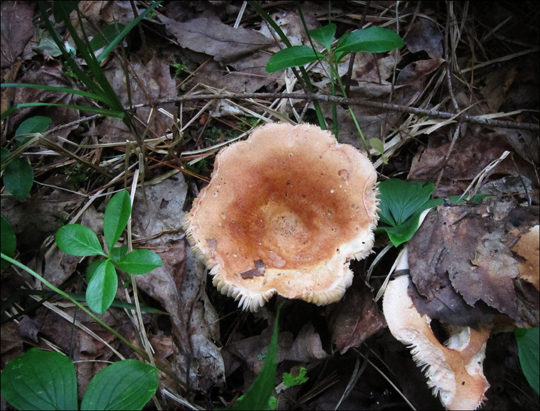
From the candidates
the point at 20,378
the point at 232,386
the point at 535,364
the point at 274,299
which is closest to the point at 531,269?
the point at 535,364

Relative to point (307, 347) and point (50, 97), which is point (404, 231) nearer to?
point (307, 347)

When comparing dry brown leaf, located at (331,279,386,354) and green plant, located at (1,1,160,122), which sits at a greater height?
green plant, located at (1,1,160,122)

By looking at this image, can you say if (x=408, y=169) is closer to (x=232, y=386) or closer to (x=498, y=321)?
(x=498, y=321)

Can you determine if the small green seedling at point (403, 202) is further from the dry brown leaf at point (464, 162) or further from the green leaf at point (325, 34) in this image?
the green leaf at point (325, 34)

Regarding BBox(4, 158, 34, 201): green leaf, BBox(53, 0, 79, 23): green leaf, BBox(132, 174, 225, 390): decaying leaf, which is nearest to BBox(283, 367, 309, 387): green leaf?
BBox(132, 174, 225, 390): decaying leaf

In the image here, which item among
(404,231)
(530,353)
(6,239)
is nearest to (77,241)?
(6,239)

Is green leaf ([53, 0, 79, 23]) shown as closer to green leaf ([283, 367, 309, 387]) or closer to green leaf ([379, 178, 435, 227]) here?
green leaf ([379, 178, 435, 227])

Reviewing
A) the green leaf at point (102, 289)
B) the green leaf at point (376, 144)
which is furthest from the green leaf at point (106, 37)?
the green leaf at point (376, 144)
